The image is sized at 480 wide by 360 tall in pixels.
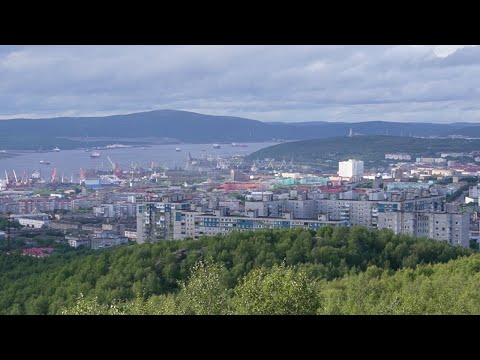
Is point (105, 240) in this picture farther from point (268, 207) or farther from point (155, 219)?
point (268, 207)

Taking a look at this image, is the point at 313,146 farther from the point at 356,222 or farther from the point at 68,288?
the point at 68,288

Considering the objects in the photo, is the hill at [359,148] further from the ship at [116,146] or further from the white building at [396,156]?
the ship at [116,146]

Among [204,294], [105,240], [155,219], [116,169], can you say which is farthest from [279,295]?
[155,219]

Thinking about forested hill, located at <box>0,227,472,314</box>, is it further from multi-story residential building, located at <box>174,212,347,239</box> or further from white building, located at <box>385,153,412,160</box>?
white building, located at <box>385,153,412,160</box>

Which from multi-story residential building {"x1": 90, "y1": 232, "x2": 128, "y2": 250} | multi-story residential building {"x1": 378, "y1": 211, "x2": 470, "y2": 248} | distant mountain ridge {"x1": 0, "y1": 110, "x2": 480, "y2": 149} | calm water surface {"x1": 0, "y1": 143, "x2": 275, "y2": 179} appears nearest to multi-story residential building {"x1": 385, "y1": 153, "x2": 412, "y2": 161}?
distant mountain ridge {"x1": 0, "y1": 110, "x2": 480, "y2": 149}
